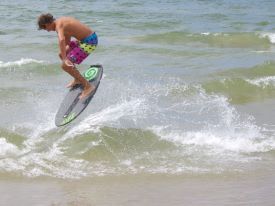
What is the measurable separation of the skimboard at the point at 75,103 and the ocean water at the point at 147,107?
0.34 m

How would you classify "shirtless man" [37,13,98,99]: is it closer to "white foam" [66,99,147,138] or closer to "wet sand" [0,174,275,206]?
"white foam" [66,99,147,138]

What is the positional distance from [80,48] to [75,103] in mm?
762

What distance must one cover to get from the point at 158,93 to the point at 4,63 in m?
4.63

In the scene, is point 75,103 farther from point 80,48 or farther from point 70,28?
point 70,28

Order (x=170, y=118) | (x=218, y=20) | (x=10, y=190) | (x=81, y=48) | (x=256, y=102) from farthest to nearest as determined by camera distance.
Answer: (x=218, y=20) → (x=256, y=102) → (x=170, y=118) → (x=81, y=48) → (x=10, y=190)

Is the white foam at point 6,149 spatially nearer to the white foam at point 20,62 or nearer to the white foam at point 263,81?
the white foam at point 263,81

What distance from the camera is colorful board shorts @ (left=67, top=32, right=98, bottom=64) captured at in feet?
27.0

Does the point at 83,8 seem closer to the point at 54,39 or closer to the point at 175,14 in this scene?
the point at 175,14

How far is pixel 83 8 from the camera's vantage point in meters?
27.8

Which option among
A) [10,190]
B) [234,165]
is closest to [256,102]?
[234,165]

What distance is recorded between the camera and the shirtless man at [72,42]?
768 centimetres

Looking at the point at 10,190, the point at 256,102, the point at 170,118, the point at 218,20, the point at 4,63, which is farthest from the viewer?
the point at 218,20

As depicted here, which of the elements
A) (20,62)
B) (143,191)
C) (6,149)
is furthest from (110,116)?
(20,62)

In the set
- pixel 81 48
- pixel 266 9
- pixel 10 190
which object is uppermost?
pixel 81 48
